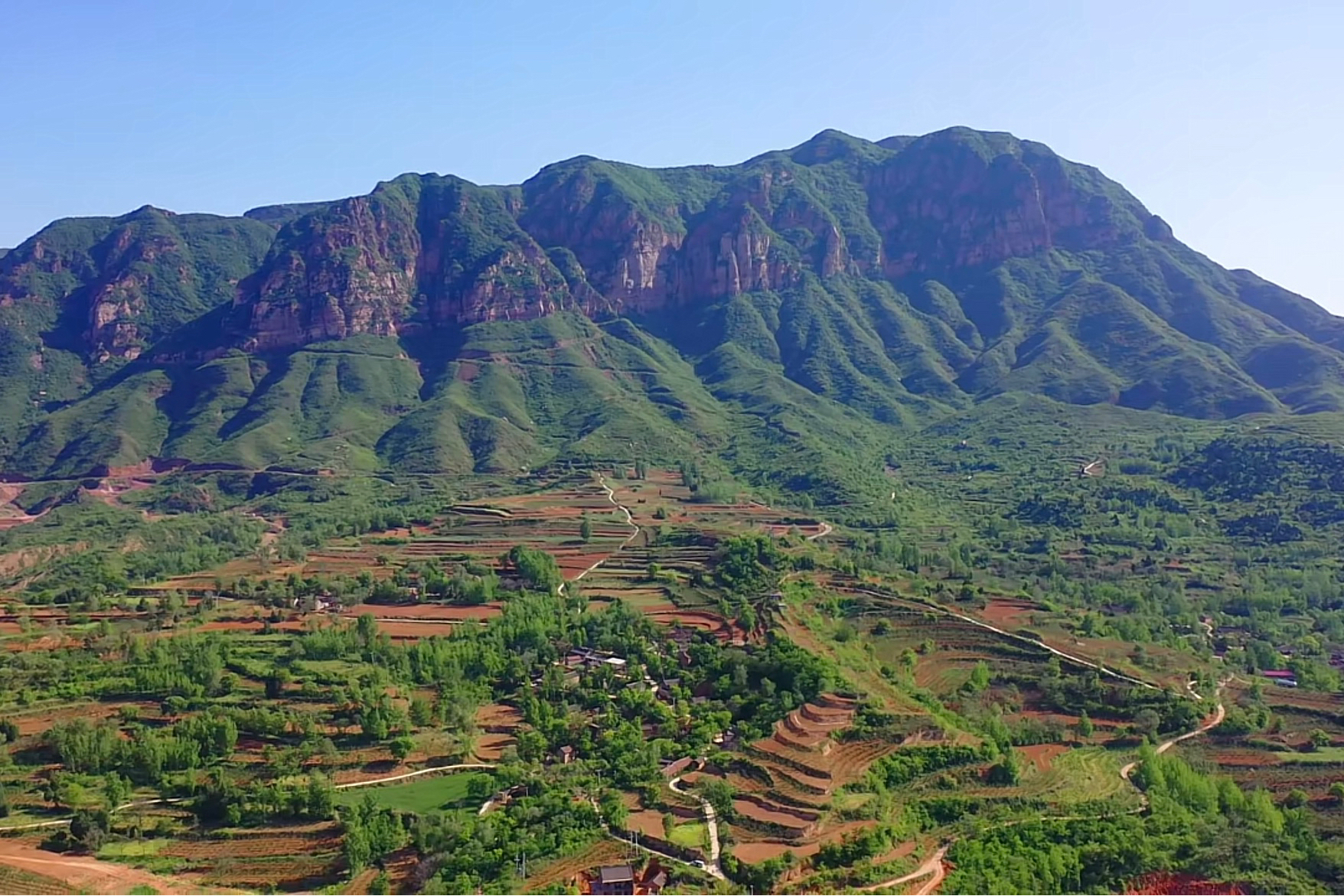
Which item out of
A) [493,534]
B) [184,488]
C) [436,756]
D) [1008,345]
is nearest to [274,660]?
[436,756]

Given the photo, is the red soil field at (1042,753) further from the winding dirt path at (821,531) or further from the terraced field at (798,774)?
the winding dirt path at (821,531)

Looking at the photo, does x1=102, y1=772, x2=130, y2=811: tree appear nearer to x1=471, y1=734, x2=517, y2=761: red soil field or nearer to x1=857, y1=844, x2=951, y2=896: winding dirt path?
x1=471, y1=734, x2=517, y2=761: red soil field

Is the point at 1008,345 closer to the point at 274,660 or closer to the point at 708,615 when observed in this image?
the point at 708,615

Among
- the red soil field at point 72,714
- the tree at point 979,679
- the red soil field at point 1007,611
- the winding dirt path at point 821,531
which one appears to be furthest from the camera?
the winding dirt path at point 821,531

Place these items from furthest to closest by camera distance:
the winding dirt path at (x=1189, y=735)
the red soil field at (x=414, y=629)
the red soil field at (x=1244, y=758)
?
the red soil field at (x=414, y=629) → the red soil field at (x=1244, y=758) → the winding dirt path at (x=1189, y=735)

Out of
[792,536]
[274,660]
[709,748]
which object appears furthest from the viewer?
[792,536]

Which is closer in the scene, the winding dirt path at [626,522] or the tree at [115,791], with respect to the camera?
the tree at [115,791]

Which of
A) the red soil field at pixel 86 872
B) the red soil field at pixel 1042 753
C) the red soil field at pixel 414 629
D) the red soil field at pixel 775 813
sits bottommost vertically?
the red soil field at pixel 86 872

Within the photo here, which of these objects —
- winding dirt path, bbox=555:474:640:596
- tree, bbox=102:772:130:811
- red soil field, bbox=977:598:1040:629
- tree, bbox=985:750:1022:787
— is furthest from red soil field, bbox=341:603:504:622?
tree, bbox=985:750:1022:787

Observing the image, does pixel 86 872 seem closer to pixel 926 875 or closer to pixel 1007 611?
pixel 926 875

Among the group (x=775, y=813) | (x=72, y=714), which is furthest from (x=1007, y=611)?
(x=72, y=714)

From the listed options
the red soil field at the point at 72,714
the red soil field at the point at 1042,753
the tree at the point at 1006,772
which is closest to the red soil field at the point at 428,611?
the red soil field at the point at 72,714
